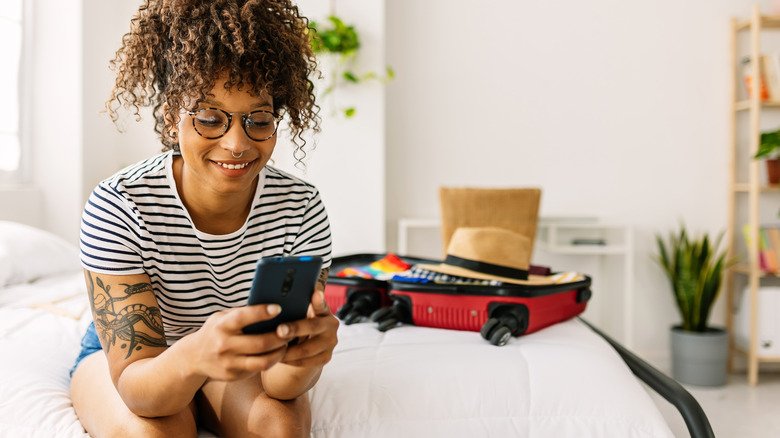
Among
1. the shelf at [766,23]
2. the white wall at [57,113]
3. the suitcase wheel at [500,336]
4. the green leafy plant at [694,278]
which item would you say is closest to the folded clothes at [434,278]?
the suitcase wheel at [500,336]

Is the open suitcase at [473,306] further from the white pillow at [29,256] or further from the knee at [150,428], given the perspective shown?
the white pillow at [29,256]

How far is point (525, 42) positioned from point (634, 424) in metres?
2.52

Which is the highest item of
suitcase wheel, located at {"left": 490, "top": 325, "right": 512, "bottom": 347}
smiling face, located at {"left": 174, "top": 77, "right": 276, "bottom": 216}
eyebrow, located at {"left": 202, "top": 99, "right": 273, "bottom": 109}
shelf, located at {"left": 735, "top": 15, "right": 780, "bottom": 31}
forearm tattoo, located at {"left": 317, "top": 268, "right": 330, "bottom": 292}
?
shelf, located at {"left": 735, "top": 15, "right": 780, "bottom": 31}

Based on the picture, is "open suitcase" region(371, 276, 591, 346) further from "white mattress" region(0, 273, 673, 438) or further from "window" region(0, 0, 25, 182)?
"window" region(0, 0, 25, 182)

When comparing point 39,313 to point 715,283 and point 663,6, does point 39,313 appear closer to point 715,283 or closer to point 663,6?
point 715,283

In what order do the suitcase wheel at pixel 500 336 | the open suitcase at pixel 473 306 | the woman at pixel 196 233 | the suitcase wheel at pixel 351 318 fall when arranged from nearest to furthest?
the woman at pixel 196 233 < the suitcase wheel at pixel 500 336 < the open suitcase at pixel 473 306 < the suitcase wheel at pixel 351 318

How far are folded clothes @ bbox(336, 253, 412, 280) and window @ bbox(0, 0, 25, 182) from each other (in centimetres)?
178

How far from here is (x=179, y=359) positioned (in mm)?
892

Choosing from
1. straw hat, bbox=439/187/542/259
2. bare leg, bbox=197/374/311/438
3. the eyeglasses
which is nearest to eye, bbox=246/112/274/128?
the eyeglasses

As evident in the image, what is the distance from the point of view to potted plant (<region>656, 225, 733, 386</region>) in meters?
3.00

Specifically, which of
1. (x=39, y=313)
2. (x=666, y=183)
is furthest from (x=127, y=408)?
(x=666, y=183)

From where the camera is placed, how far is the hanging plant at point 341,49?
294cm

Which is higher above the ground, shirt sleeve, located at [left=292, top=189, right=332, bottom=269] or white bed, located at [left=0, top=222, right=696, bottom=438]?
shirt sleeve, located at [left=292, top=189, right=332, bottom=269]

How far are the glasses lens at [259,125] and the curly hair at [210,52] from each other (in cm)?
4
